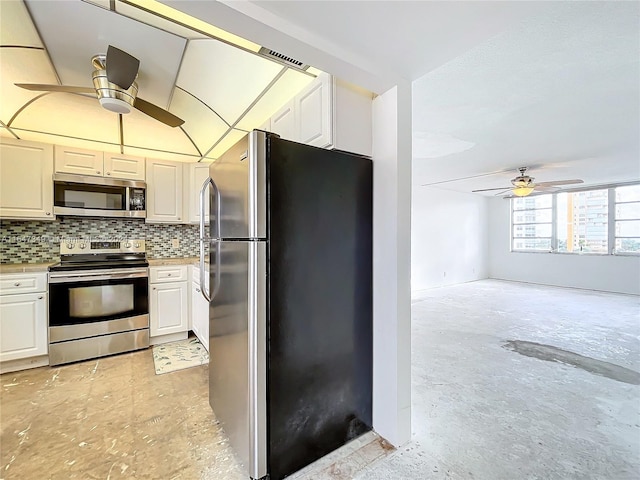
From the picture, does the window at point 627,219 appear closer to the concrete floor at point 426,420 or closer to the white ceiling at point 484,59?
the white ceiling at point 484,59

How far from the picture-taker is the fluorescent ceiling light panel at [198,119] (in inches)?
92.1

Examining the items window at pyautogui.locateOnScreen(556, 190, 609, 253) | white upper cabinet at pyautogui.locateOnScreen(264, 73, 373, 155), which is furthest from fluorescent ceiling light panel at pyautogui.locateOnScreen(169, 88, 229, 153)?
window at pyautogui.locateOnScreen(556, 190, 609, 253)

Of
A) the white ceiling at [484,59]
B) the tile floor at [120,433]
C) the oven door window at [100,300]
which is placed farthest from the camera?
the oven door window at [100,300]

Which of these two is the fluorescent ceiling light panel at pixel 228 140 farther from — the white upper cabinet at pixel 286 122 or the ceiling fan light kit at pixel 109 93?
the ceiling fan light kit at pixel 109 93

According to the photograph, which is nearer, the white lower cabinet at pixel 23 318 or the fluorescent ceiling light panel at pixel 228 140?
the white lower cabinet at pixel 23 318

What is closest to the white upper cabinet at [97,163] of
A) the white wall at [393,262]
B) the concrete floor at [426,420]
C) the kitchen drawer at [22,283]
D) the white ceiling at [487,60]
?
the kitchen drawer at [22,283]

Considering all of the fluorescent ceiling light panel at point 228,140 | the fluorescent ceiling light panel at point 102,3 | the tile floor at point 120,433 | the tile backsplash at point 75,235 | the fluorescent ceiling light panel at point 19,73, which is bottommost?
the tile floor at point 120,433

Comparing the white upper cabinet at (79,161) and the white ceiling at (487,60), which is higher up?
the white ceiling at (487,60)

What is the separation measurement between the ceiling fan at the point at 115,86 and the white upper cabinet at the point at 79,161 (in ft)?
4.62

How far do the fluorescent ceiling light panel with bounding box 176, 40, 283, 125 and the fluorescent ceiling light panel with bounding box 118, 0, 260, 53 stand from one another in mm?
76

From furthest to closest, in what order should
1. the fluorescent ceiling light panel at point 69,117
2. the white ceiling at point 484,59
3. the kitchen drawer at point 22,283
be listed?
the kitchen drawer at point 22,283, the fluorescent ceiling light panel at point 69,117, the white ceiling at point 484,59

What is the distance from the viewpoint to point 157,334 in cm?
314

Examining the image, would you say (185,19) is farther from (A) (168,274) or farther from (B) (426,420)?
(B) (426,420)

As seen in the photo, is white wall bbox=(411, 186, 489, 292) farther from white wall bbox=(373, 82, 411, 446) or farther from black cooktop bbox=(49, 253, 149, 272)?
black cooktop bbox=(49, 253, 149, 272)
